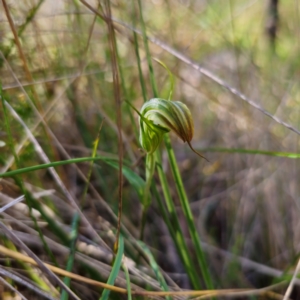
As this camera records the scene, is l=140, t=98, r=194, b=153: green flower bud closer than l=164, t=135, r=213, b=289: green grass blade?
Yes

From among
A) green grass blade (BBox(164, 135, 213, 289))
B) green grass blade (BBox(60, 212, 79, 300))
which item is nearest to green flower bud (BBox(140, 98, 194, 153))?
green grass blade (BBox(164, 135, 213, 289))

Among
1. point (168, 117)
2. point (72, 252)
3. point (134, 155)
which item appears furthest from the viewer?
point (134, 155)

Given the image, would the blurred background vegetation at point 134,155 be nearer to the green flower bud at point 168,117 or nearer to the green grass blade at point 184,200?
the green grass blade at point 184,200

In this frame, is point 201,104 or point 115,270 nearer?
point 115,270

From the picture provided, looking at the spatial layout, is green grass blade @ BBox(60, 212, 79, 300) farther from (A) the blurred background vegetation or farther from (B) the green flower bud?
(B) the green flower bud

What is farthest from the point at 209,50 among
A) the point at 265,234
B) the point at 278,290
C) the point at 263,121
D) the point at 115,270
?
the point at 115,270

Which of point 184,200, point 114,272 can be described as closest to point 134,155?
point 184,200

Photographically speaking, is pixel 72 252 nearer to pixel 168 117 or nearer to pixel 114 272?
pixel 114 272

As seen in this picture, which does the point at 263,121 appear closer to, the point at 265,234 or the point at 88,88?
the point at 265,234
